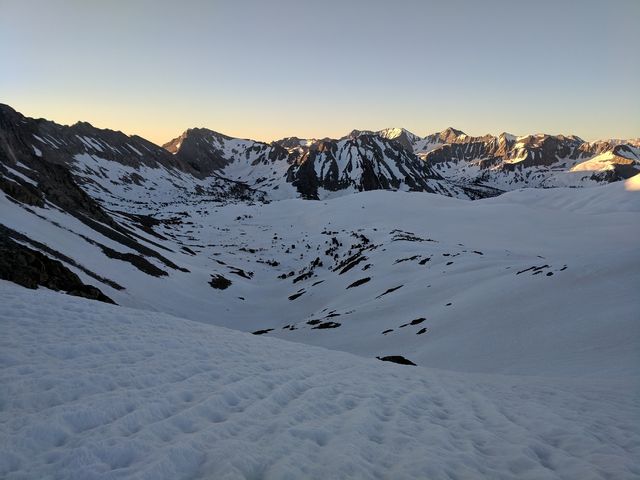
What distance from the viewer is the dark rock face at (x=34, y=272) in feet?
63.6

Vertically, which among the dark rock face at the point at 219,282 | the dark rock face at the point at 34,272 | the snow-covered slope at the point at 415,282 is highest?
the dark rock face at the point at 34,272

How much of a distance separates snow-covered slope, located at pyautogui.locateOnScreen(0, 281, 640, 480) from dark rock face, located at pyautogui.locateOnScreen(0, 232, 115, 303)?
824cm

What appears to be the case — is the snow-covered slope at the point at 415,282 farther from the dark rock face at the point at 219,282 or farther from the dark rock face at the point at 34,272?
the dark rock face at the point at 34,272

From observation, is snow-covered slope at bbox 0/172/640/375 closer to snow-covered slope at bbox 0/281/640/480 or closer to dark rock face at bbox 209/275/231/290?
dark rock face at bbox 209/275/231/290

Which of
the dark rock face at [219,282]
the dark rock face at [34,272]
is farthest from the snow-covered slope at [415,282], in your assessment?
the dark rock face at [34,272]

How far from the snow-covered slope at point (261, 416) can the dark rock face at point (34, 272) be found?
8.24 meters

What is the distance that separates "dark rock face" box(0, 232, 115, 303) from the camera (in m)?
19.4

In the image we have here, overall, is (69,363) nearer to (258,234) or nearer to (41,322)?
(41,322)

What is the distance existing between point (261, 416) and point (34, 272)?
1944 cm

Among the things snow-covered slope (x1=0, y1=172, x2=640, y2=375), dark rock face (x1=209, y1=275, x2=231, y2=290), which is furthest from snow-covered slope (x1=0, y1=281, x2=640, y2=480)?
dark rock face (x1=209, y1=275, x2=231, y2=290)

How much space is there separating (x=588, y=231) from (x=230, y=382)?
3088 inches

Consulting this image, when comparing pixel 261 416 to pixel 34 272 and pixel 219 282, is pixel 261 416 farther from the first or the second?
pixel 219 282

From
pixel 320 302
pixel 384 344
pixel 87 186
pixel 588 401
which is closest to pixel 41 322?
pixel 588 401

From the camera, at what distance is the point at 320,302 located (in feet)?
134
